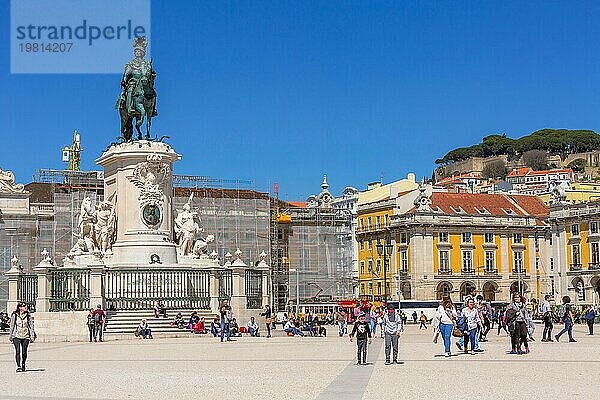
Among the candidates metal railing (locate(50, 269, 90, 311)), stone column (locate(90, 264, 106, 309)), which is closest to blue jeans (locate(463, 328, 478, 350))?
stone column (locate(90, 264, 106, 309))

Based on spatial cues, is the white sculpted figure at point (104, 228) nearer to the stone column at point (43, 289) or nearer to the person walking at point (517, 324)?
the stone column at point (43, 289)

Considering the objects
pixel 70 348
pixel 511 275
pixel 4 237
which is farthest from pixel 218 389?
pixel 511 275

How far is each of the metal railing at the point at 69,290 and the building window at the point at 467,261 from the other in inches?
2382

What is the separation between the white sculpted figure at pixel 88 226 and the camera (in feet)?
126

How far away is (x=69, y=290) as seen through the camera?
36906 millimetres

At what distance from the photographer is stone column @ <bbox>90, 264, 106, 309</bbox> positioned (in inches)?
1423

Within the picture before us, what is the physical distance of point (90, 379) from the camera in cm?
1861

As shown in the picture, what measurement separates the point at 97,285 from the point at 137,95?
7.06 m

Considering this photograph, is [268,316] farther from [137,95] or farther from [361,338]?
[361,338]

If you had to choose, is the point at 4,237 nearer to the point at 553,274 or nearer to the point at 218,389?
the point at 553,274

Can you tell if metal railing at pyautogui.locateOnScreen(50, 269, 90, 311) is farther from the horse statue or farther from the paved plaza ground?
the paved plaza ground

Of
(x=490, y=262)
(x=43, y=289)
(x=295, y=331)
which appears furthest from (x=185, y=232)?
(x=490, y=262)

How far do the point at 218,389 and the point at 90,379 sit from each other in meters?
2.93

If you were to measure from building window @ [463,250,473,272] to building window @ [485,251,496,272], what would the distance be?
1.52 m
